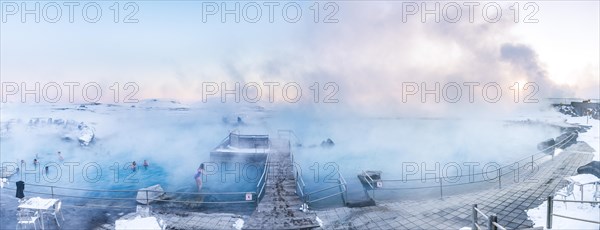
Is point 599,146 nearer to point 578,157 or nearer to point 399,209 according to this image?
point 578,157

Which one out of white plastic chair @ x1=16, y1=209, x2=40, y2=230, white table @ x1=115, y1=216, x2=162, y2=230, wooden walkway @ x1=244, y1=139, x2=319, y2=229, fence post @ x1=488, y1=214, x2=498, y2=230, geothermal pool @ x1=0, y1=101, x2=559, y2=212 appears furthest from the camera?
geothermal pool @ x1=0, y1=101, x2=559, y2=212

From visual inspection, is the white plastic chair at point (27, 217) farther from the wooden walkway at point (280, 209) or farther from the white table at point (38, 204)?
the wooden walkway at point (280, 209)

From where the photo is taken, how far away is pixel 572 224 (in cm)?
888

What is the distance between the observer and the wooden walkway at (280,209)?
11052mm

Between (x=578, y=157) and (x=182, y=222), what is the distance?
26180mm

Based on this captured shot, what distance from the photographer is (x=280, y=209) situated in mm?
12789

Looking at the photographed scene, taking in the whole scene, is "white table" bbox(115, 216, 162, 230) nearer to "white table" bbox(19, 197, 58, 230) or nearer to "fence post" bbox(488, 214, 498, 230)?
"white table" bbox(19, 197, 58, 230)

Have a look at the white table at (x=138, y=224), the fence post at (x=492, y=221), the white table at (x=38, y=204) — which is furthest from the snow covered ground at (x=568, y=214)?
the white table at (x=38, y=204)

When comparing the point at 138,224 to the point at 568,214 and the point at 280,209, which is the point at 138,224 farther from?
the point at 568,214

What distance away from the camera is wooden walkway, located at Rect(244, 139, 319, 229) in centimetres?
1105

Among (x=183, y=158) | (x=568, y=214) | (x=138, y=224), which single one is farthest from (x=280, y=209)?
(x=183, y=158)

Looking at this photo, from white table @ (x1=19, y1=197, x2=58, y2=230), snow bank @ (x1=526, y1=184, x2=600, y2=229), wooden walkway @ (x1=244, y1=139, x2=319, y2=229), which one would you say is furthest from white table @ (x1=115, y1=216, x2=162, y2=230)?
snow bank @ (x1=526, y1=184, x2=600, y2=229)

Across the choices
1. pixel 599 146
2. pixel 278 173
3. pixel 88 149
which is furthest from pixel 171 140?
pixel 599 146

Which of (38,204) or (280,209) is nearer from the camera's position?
(38,204)
